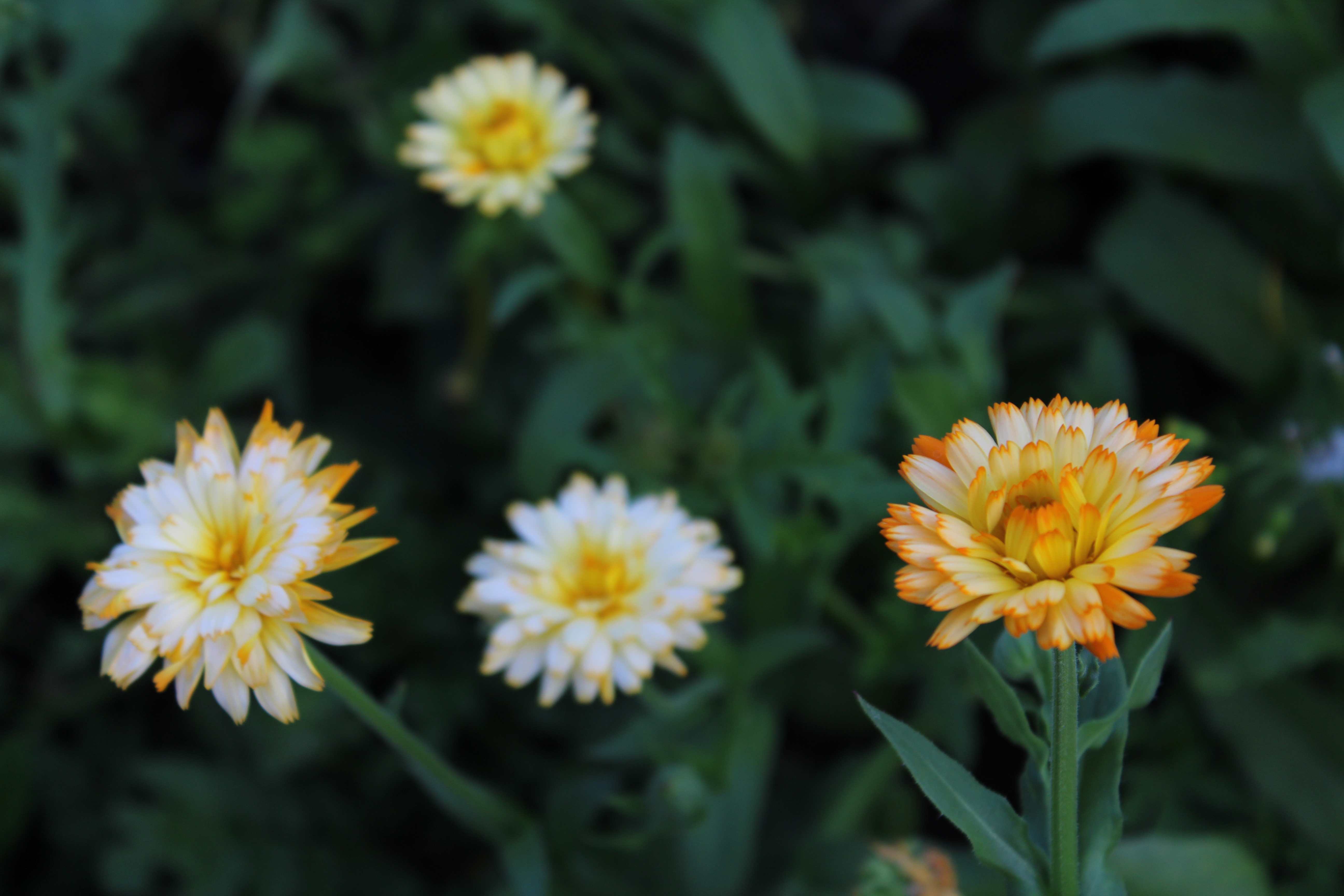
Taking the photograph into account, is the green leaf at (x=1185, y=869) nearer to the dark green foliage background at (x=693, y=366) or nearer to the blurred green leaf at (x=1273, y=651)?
the dark green foliage background at (x=693, y=366)

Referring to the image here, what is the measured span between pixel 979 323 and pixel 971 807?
→ 100cm

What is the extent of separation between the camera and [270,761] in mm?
1816

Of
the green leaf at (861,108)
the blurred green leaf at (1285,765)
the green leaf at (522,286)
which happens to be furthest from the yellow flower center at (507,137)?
the blurred green leaf at (1285,765)

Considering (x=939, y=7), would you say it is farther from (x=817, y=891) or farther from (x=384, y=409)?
(x=817, y=891)

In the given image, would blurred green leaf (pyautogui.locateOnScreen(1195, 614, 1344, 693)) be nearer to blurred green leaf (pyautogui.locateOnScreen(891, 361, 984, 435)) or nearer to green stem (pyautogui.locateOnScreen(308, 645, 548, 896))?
blurred green leaf (pyautogui.locateOnScreen(891, 361, 984, 435))

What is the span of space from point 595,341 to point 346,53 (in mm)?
1089

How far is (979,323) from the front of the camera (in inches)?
71.0

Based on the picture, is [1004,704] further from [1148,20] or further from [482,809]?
[1148,20]

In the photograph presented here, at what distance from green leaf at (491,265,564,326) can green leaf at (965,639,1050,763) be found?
3.30 ft

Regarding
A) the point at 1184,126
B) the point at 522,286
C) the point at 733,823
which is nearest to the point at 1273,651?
the point at 733,823

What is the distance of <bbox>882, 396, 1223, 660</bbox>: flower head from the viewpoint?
752 millimetres

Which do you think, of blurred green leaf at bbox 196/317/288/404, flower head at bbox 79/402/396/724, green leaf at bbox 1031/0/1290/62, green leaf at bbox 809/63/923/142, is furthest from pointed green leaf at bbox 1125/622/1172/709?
blurred green leaf at bbox 196/317/288/404

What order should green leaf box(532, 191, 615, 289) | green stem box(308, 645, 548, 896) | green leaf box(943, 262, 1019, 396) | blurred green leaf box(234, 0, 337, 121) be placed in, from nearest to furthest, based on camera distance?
green stem box(308, 645, 548, 896) < green leaf box(943, 262, 1019, 396) < green leaf box(532, 191, 615, 289) < blurred green leaf box(234, 0, 337, 121)

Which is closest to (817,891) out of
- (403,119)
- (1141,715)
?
(1141,715)
